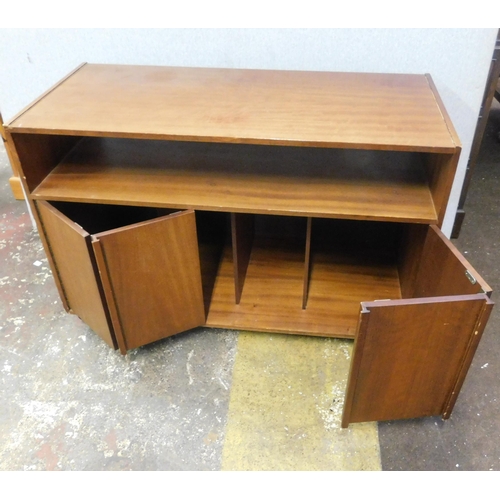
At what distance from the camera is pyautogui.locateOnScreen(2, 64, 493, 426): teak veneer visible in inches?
35.5

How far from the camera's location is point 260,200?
104 cm

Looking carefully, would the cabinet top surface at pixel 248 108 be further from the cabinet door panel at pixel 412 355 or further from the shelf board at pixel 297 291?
the shelf board at pixel 297 291

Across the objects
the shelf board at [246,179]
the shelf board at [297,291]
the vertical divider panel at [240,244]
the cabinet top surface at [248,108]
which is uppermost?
the cabinet top surface at [248,108]

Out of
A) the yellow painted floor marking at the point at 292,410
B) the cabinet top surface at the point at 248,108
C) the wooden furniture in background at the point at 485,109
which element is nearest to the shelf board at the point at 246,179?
the cabinet top surface at the point at 248,108

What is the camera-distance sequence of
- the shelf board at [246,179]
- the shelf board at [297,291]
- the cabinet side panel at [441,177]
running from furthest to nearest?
the shelf board at [297,291], the shelf board at [246,179], the cabinet side panel at [441,177]

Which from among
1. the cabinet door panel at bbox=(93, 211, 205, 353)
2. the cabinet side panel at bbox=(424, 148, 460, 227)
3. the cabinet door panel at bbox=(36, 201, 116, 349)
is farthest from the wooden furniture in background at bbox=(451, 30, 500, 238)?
the cabinet door panel at bbox=(36, 201, 116, 349)

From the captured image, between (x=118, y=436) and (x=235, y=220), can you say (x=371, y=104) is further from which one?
(x=118, y=436)

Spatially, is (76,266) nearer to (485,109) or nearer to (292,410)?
(292,410)

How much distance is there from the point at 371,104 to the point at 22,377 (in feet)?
3.45

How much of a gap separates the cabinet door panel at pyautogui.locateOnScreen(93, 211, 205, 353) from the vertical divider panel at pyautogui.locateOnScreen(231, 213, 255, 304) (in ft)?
0.37

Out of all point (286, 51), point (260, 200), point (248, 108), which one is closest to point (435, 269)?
point (260, 200)

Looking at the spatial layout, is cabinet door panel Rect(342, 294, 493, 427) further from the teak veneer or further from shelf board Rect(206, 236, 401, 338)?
shelf board Rect(206, 236, 401, 338)

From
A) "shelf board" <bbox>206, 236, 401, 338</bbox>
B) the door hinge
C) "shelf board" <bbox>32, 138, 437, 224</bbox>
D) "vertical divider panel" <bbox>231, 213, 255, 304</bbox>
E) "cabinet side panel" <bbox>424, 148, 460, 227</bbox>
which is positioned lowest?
"shelf board" <bbox>206, 236, 401, 338</bbox>

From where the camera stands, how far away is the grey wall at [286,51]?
3.87 ft
